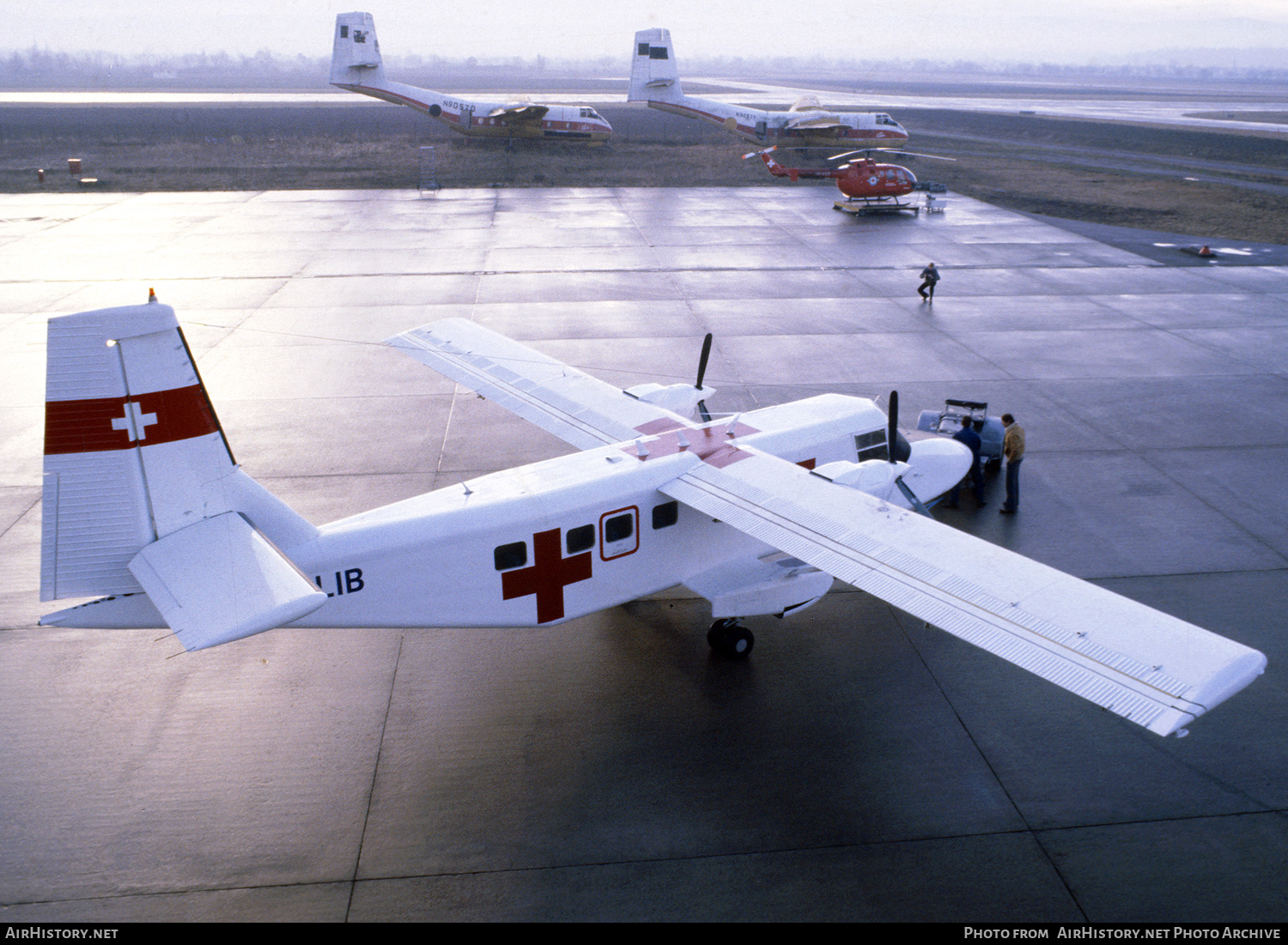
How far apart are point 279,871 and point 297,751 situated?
1.97m

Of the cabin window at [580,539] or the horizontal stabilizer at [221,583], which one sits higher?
the horizontal stabilizer at [221,583]

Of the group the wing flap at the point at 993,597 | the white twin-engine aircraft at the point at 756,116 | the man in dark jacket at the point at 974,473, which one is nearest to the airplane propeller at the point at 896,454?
the wing flap at the point at 993,597

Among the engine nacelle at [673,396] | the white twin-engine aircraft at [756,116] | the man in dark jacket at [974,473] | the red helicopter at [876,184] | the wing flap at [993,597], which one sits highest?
the white twin-engine aircraft at [756,116]

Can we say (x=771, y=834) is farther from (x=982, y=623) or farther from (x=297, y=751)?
(x=297, y=751)

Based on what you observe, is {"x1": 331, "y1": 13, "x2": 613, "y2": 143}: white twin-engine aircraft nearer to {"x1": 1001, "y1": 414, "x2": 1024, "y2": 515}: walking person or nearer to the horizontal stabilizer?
{"x1": 1001, "y1": 414, "x2": 1024, "y2": 515}: walking person

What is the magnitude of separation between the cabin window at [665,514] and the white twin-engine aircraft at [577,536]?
1.1 inches

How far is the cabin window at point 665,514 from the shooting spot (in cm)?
1226

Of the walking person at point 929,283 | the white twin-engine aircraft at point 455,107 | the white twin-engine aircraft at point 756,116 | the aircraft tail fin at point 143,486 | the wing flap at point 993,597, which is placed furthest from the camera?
the white twin-engine aircraft at point 455,107

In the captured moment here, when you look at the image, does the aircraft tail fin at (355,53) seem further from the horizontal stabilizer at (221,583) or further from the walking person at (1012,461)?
the horizontal stabilizer at (221,583)

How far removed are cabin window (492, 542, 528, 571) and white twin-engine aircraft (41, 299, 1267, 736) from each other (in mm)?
36

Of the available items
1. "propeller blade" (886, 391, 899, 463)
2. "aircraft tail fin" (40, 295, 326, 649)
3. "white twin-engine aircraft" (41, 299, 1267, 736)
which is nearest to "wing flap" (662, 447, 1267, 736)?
"white twin-engine aircraft" (41, 299, 1267, 736)

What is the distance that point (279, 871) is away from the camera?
31.0 ft

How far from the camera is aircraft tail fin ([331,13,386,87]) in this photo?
77.8 metres

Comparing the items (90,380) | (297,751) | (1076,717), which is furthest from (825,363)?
(90,380)
